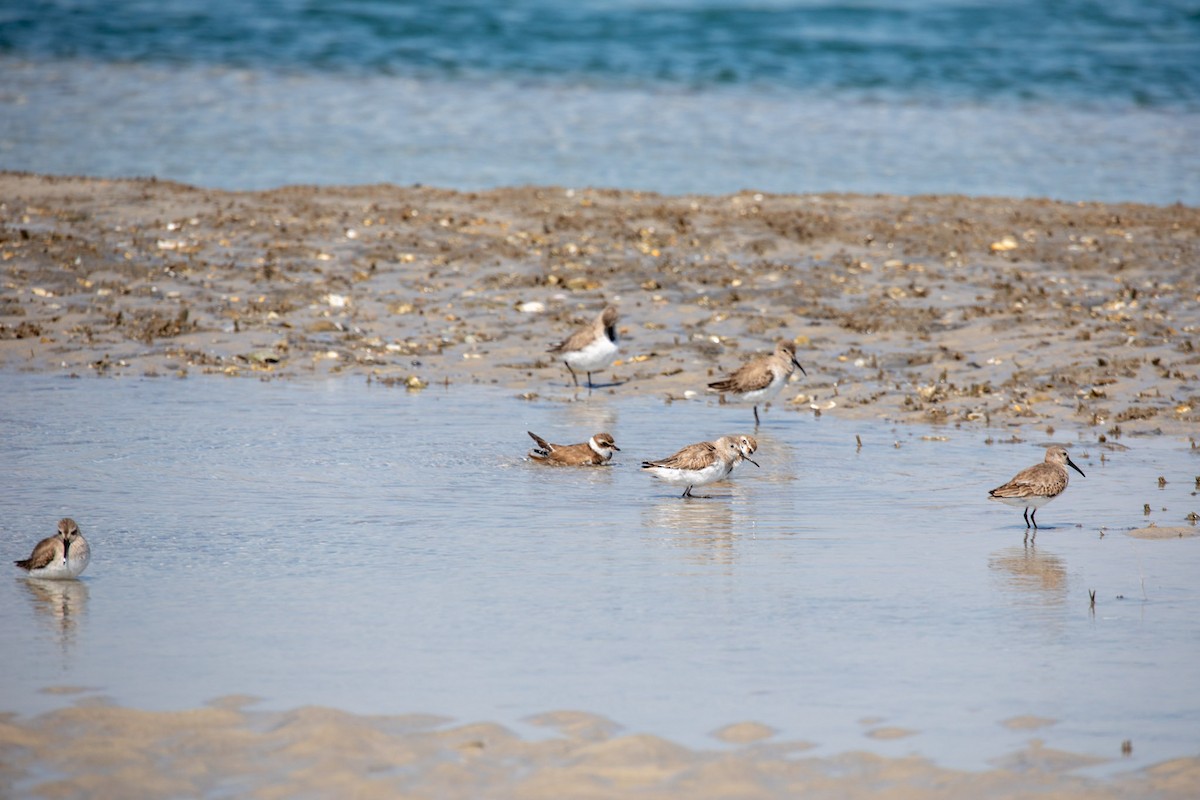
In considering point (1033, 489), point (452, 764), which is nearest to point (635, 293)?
point (1033, 489)

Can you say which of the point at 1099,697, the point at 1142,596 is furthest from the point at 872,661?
the point at 1142,596

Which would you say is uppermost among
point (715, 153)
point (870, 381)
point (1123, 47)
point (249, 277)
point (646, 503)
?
point (1123, 47)

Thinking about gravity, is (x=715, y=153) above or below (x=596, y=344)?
above

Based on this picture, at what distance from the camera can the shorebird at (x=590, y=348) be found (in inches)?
652

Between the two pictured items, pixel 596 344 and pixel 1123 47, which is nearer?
pixel 596 344

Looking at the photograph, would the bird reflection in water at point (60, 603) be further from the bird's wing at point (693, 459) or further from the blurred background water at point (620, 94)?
the blurred background water at point (620, 94)

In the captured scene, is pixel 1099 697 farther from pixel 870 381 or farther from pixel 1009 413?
pixel 870 381

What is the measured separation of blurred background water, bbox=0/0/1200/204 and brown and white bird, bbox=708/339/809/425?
10732mm

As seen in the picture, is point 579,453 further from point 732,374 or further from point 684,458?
point 732,374

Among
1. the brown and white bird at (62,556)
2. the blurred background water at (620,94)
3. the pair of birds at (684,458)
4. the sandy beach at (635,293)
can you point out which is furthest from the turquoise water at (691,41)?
the brown and white bird at (62,556)

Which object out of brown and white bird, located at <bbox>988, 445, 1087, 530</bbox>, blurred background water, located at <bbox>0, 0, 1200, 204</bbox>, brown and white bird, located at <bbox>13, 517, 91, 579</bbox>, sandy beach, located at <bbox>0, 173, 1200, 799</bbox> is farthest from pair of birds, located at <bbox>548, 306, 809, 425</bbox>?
blurred background water, located at <bbox>0, 0, 1200, 204</bbox>

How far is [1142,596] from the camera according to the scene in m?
9.21

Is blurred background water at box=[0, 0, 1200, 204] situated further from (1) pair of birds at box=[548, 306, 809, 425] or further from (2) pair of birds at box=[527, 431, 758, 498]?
(2) pair of birds at box=[527, 431, 758, 498]

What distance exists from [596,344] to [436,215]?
6647mm
